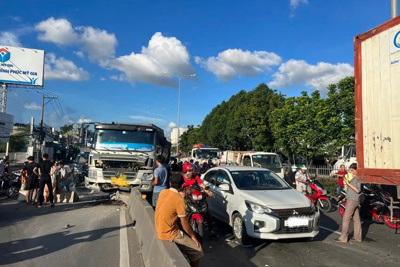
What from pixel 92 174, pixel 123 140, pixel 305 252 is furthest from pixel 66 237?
pixel 123 140

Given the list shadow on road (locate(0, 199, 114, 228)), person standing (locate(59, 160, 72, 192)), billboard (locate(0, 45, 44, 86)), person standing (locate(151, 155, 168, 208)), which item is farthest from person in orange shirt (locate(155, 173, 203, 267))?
billboard (locate(0, 45, 44, 86))

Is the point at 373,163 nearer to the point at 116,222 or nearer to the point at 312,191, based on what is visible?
the point at 312,191

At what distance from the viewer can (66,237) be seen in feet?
22.2

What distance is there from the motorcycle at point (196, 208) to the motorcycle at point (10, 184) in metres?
9.95

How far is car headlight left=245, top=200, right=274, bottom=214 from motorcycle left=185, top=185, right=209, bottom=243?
2.91 feet

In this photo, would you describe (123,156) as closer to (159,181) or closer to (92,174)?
(92,174)

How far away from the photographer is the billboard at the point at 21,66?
33.1 metres

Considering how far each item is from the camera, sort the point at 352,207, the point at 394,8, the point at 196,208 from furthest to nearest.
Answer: the point at 394,8, the point at 352,207, the point at 196,208

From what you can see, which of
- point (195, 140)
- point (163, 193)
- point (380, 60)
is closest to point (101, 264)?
point (163, 193)

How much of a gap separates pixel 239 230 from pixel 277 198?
995mm

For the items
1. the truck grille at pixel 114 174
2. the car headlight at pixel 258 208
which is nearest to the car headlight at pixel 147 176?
the truck grille at pixel 114 174

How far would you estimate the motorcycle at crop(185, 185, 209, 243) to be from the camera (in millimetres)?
5695

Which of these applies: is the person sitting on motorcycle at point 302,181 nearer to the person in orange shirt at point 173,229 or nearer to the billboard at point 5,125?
the person in orange shirt at point 173,229

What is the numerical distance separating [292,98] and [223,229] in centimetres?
2110
